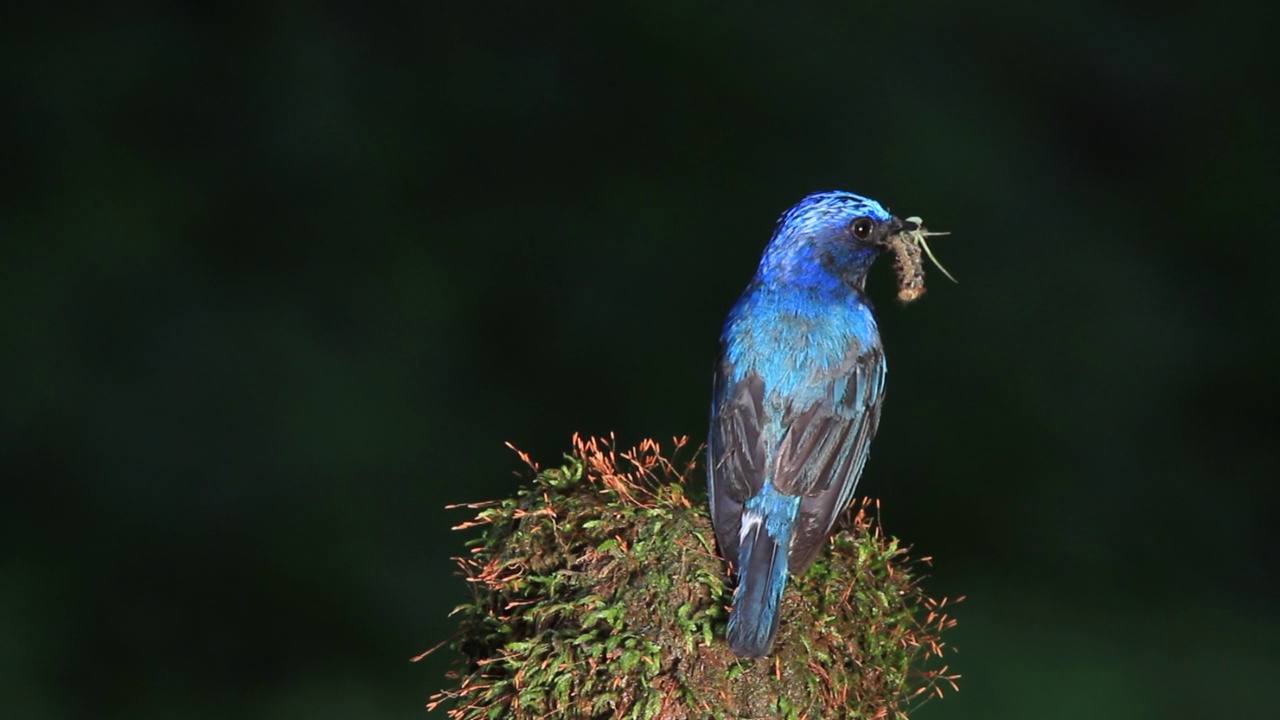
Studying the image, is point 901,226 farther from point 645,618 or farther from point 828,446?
point 645,618

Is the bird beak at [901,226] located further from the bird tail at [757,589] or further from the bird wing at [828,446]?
the bird tail at [757,589]

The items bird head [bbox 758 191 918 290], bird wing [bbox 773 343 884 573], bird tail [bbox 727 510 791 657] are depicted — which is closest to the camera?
bird tail [bbox 727 510 791 657]

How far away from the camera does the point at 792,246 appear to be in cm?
284

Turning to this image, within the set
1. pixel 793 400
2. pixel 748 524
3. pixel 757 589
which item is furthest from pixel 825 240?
pixel 757 589

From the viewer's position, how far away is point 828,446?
253 cm

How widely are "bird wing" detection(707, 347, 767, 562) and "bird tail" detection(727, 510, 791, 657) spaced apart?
0.10 feet

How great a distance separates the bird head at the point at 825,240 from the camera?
2.83 m

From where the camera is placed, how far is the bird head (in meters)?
2.83

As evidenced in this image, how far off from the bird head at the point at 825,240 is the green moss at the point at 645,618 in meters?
0.64

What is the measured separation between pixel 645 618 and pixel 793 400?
0.69 metres

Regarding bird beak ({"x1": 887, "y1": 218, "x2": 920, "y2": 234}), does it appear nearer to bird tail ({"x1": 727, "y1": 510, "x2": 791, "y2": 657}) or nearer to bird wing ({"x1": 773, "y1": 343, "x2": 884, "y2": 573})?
bird wing ({"x1": 773, "y1": 343, "x2": 884, "y2": 573})

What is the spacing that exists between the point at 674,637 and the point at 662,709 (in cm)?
12

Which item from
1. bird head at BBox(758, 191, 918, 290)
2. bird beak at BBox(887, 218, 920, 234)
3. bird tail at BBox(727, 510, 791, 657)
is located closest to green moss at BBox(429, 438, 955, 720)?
bird tail at BBox(727, 510, 791, 657)

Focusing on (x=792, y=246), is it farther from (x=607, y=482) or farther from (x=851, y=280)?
(x=607, y=482)
